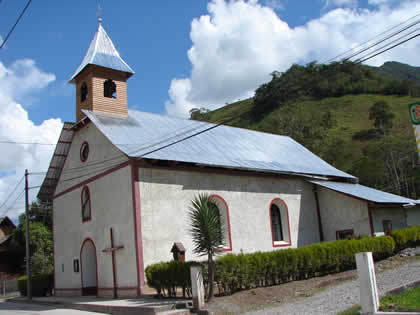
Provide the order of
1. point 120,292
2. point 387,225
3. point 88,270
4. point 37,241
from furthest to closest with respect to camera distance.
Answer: point 37,241
point 387,225
point 88,270
point 120,292

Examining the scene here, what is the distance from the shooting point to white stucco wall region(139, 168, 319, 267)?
17.3 m

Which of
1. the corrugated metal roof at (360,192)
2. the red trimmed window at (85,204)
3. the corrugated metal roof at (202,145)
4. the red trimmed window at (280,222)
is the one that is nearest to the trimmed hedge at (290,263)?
the corrugated metal roof at (360,192)

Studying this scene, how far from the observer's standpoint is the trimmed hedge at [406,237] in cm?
2044

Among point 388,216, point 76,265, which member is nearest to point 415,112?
point 388,216

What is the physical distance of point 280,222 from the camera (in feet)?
76.2

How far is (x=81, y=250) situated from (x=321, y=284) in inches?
481

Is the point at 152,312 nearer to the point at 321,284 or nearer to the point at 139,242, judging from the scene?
the point at 139,242

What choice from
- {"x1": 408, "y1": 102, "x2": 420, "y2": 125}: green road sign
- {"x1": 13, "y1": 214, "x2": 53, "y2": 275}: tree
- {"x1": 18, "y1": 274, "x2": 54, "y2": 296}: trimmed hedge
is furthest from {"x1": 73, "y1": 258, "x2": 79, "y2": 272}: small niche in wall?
Answer: {"x1": 13, "y1": 214, "x2": 53, "y2": 275}: tree

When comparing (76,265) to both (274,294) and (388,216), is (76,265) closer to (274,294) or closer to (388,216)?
(274,294)

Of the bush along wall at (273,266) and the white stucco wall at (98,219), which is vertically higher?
the white stucco wall at (98,219)

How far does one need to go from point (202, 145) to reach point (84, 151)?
6.20 metres

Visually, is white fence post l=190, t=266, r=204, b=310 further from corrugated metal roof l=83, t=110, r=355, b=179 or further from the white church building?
corrugated metal roof l=83, t=110, r=355, b=179

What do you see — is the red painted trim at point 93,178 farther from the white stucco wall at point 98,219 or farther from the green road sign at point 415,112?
the green road sign at point 415,112

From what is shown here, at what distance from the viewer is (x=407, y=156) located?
189 feet
